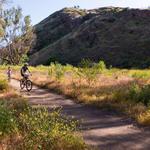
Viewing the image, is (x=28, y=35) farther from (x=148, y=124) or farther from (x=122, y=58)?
(x=148, y=124)

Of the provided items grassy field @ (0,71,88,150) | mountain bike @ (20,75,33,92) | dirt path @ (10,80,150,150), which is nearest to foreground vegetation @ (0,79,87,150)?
grassy field @ (0,71,88,150)

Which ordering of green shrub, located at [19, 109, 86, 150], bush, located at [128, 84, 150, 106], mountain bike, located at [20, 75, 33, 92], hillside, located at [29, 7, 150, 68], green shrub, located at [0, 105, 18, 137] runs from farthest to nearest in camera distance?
hillside, located at [29, 7, 150, 68], mountain bike, located at [20, 75, 33, 92], bush, located at [128, 84, 150, 106], green shrub, located at [0, 105, 18, 137], green shrub, located at [19, 109, 86, 150]

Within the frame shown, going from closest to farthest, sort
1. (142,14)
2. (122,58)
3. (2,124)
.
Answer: (2,124)
(122,58)
(142,14)

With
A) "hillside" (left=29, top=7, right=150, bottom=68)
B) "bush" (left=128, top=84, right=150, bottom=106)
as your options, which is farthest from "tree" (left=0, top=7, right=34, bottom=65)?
"bush" (left=128, top=84, right=150, bottom=106)

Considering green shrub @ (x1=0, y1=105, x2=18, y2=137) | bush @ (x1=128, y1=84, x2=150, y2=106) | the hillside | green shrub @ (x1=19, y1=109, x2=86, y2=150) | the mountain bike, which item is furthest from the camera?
the hillside

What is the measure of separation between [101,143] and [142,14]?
7931 cm

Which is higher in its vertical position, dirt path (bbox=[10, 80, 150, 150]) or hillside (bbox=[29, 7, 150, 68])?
hillside (bbox=[29, 7, 150, 68])

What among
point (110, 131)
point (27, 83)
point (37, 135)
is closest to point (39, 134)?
point (37, 135)

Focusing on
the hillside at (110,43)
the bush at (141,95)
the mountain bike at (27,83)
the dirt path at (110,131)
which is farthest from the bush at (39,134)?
the hillside at (110,43)

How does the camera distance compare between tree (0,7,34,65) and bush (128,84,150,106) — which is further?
tree (0,7,34,65)

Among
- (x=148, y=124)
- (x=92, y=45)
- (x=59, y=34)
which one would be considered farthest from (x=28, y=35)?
(x=148, y=124)

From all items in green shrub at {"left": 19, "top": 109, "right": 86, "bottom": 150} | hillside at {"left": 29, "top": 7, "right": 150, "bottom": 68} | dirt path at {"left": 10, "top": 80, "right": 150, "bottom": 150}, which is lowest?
dirt path at {"left": 10, "top": 80, "right": 150, "bottom": 150}

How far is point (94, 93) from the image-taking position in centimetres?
2327

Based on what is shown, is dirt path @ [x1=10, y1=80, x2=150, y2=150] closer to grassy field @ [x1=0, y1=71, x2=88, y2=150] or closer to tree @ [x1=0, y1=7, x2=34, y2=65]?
grassy field @ [x1=0, y1=71, x2=88, y2=150]
